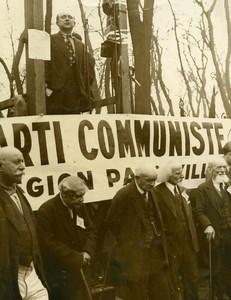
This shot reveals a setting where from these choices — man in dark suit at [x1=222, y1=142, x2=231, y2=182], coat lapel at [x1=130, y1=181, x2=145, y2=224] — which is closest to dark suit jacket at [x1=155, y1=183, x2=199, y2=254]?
coat lapel at [x1=130, y1=181, x2=145, y2=224]

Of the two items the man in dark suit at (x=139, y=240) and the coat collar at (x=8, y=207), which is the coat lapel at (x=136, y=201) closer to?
the man in dark suit at (x=139, y=240)

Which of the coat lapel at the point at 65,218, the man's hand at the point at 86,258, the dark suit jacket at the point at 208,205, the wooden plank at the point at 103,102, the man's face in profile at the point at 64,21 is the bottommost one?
the man's hand at the point at 86,258

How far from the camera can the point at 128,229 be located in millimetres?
2842

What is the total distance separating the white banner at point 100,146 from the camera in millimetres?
2537

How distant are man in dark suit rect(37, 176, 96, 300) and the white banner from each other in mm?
54

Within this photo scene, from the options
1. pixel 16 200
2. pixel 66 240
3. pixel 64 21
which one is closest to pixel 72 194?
pixel 66 240

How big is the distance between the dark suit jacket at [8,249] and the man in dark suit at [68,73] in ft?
1.82

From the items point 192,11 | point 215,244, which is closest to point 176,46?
point 192,11

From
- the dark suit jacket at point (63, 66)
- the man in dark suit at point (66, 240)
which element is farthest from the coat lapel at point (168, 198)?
the dark suit jacket at point (63, 66)

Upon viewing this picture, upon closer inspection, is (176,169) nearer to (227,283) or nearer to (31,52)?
(227,283)

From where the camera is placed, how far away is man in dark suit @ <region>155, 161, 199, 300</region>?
3.00 m

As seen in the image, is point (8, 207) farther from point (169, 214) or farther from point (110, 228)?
point (169, 214)

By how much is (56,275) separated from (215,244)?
1.07 meters

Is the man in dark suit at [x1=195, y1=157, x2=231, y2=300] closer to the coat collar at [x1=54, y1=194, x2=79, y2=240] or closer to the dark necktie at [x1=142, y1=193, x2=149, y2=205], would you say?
the dark necktie at [x1=142, y1=193, x2=149, y2=205]
